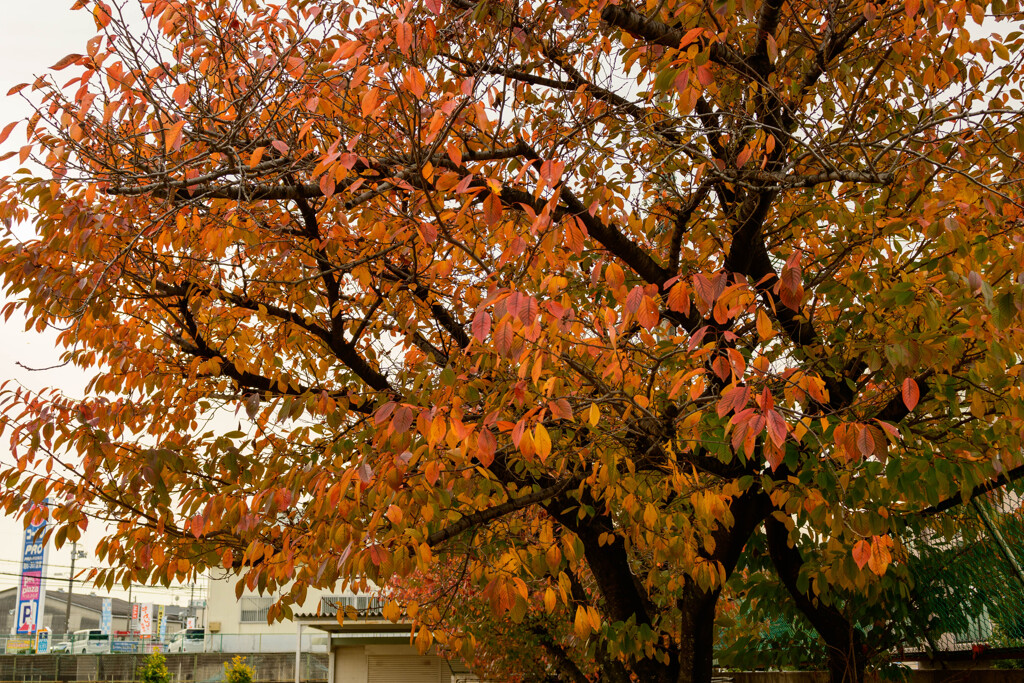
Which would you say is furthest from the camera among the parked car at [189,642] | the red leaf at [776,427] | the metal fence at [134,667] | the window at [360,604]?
the parked car at [189,642]

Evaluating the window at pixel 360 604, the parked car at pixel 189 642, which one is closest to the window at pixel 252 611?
the parked car at pixel 189 642

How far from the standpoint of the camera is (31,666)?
90.9 feet

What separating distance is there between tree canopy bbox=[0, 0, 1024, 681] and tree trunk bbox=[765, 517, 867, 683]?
0.15 feet

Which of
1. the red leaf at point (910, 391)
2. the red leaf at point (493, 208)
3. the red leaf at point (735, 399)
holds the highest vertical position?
the red leaf at point (493, 208)

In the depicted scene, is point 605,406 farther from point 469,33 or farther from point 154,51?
point 154,51

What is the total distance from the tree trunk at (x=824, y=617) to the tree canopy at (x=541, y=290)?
47 mm

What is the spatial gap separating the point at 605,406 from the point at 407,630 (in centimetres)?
1680

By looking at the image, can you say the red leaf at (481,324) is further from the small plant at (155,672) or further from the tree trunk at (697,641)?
the small plant at (155,672)

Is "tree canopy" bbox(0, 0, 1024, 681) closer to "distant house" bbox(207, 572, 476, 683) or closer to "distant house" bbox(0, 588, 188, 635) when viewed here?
"distant house" bbox(207, 572, 476, 683)

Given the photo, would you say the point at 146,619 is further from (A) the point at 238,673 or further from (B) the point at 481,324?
(B) the point at 481,324

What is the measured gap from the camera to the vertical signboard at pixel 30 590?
29859 mm

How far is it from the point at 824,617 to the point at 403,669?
59.3 feet

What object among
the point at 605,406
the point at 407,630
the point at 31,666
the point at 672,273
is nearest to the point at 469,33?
the point at 672,273

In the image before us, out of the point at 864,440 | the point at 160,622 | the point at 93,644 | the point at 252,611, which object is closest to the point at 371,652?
the point at 252,611
